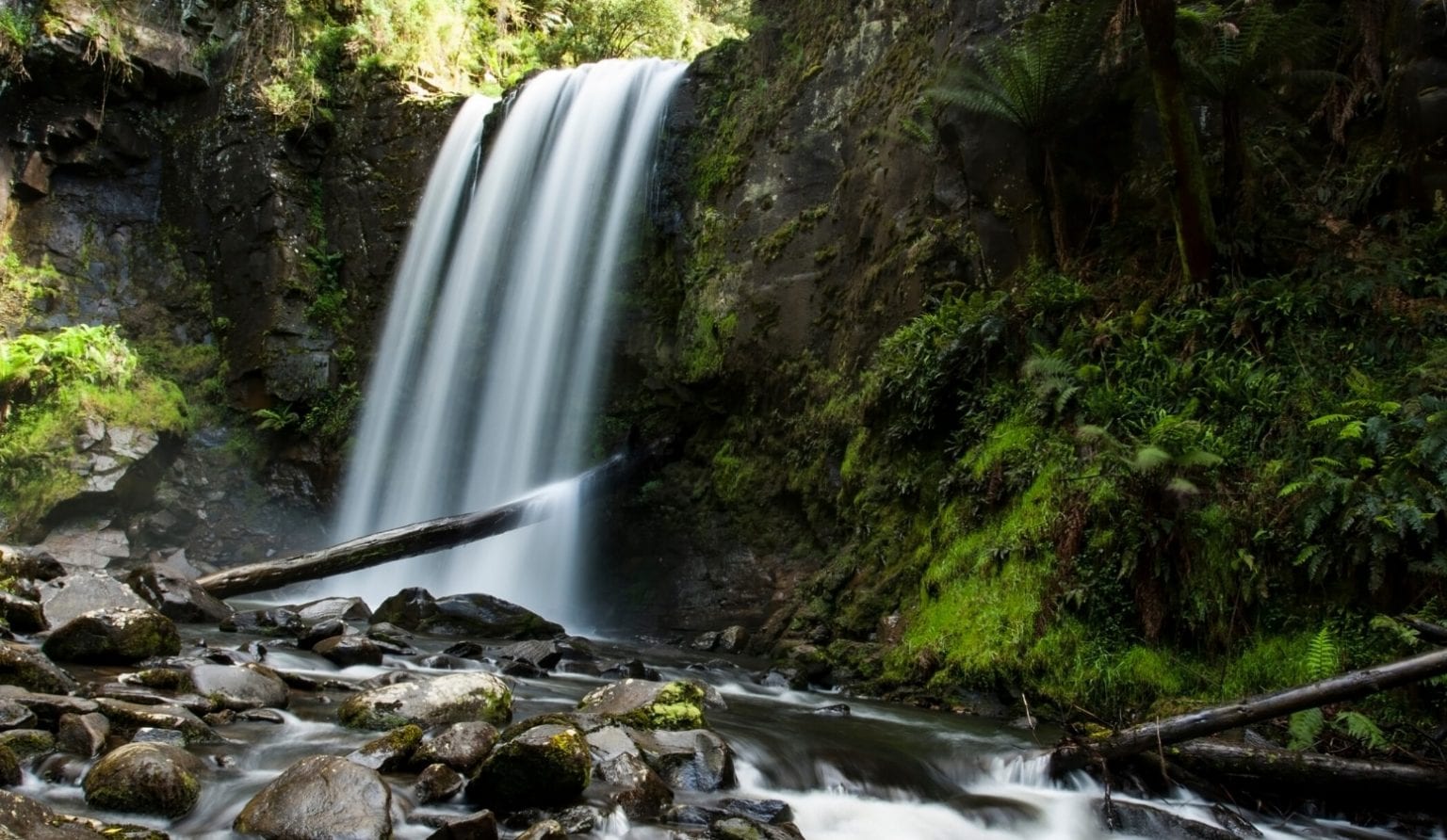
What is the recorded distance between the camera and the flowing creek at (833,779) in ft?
12.0

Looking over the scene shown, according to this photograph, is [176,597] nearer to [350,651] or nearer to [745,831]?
[350,651]

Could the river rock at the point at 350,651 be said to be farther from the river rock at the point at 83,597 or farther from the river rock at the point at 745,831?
the river rock at the point at 745,831

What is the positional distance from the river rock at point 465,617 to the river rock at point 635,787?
16.1 ft

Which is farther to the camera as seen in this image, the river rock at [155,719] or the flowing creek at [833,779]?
the river rock at [155,719]

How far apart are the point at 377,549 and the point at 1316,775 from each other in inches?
317

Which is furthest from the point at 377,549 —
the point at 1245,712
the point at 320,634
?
the point at 1245,712

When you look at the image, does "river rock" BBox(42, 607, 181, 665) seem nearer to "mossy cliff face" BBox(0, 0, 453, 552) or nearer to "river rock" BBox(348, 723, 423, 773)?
"river rock" BBox(348, 723, 423, 773)

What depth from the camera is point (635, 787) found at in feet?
12.9

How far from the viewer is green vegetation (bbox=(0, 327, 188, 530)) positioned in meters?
12.3

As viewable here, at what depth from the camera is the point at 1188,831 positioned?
13.1 feet

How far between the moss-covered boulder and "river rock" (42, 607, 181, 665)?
2.78 m

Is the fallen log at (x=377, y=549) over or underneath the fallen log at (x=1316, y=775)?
underneath

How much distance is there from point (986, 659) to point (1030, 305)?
322 centimetres

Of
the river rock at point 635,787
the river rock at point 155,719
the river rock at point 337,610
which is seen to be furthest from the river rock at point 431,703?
the river rock at point 337,610
